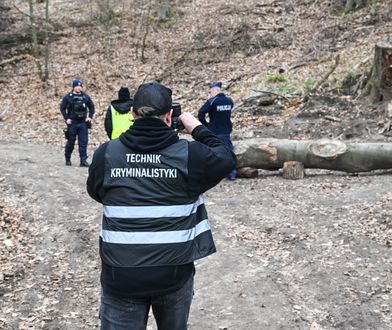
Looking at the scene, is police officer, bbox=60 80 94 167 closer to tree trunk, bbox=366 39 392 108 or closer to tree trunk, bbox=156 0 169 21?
tree trunk, bbox=366 39 392 108

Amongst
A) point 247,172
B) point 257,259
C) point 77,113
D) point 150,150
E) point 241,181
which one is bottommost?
point 241,181

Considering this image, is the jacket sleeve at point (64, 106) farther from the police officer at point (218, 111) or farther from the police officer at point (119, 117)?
the police officer at point (119, 117)

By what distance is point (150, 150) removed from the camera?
3004 mm

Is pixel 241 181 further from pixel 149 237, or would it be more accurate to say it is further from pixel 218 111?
pixel 149 237

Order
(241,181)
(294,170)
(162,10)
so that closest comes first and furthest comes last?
(294,170) < (241,181) < (162,10)

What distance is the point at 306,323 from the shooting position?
201 inches

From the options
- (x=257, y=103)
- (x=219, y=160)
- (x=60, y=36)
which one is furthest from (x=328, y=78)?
(x=60, y=36)

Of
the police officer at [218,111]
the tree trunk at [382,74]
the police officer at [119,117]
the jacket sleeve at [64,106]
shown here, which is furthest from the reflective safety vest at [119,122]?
the tree trunk at [382,74]

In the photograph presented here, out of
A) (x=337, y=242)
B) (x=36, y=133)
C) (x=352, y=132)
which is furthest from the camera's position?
(x=36, y=133)

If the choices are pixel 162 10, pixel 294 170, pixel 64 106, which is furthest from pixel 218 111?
pixel 162 10

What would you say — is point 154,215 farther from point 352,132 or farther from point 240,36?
point 240,36

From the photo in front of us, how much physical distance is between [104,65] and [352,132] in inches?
526

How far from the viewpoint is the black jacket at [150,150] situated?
293 centimetres

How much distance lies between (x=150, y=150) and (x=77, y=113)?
9.47 metres
